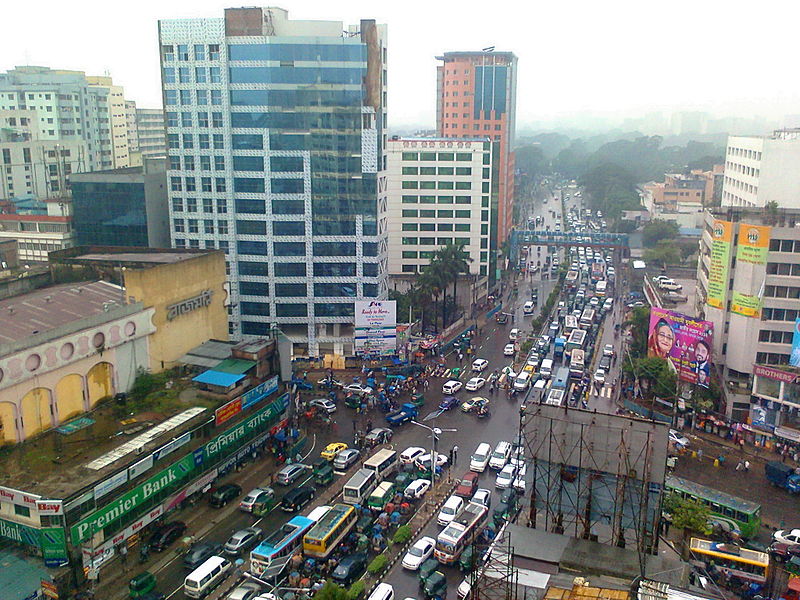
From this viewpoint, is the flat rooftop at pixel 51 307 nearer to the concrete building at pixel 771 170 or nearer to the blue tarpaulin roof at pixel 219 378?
the blue tarpaulin roof at pixel 219 378

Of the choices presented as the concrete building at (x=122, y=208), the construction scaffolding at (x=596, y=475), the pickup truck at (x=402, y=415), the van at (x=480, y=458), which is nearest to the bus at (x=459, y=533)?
the van at (x=480, y=458)

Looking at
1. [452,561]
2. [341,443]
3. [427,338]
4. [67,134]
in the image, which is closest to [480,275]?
[427,338]

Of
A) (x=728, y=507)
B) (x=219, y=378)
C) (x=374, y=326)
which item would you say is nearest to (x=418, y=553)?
(x=728, y=507)

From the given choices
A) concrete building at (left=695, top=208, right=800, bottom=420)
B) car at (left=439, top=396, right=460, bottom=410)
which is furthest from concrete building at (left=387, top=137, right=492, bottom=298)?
concrete building at (left=695, top=208, right=800, bottom=420)

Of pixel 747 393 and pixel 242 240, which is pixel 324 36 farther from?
pixel 747 393

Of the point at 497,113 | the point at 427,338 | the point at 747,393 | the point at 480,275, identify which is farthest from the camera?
the point at 497,113

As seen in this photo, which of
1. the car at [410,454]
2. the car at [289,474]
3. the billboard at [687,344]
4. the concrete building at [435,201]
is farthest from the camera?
the concrete building at [435,201]
